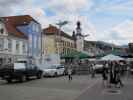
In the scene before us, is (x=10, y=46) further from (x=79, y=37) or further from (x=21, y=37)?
(x=79, y=37)

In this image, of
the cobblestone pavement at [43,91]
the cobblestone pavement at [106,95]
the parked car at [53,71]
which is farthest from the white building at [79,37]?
the cobblestone pavement at [106,95]

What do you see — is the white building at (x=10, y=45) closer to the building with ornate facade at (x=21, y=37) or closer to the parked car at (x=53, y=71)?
the building with ornate facade at (x=21, y=37)

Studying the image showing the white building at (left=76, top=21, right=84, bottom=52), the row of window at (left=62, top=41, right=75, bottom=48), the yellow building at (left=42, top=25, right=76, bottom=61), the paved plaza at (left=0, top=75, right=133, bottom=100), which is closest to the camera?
the paved plaza at (left=0, top=75, right=133, bottom=100)

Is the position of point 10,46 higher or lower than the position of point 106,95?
higher

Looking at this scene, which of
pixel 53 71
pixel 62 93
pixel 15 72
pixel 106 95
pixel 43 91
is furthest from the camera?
pixel 53 71

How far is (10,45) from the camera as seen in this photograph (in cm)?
5362

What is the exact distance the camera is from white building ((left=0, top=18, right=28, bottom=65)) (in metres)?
50.9

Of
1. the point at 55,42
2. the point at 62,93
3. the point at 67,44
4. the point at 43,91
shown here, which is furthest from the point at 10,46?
the point at 67,44

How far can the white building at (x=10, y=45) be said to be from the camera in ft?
167

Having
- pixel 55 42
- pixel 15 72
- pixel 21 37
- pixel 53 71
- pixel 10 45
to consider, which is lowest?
pixel 53 71

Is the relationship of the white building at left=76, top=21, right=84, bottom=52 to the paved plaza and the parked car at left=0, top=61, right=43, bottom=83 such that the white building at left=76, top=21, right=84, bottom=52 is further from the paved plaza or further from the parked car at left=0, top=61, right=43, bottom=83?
the paved plaza

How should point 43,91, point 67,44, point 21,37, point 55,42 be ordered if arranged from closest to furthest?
point 43,91, point 21,37, point 55,42, point 67,44

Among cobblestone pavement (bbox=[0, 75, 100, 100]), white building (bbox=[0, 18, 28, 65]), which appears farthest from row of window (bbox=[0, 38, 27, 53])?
cobblestone pavement (bbox=[0, 75, 100, 100])

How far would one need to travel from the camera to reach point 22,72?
27.5 metres
